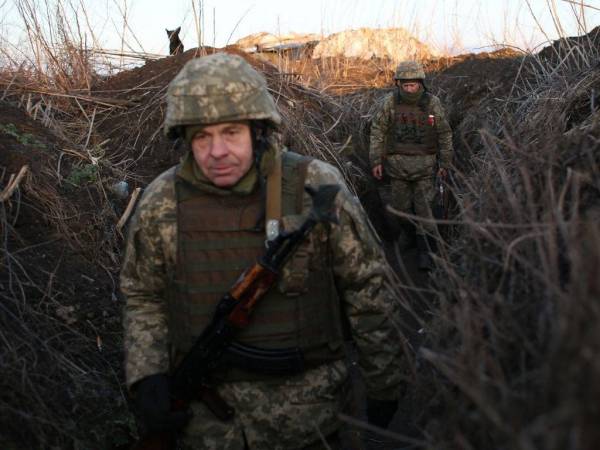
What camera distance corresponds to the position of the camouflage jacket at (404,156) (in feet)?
23.7

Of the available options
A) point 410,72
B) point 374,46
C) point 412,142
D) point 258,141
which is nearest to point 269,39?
point 374,46

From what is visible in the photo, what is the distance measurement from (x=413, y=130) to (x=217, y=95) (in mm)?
5202

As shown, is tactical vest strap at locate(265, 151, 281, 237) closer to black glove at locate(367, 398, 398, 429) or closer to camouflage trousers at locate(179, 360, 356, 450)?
camouflage trousers at locate(179, 360, 356, 450)

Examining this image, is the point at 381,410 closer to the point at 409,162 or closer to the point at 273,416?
the point at 273,416

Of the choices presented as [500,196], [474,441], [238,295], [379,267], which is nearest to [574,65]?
[500,196]

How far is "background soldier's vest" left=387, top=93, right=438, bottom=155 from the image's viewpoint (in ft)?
23.8

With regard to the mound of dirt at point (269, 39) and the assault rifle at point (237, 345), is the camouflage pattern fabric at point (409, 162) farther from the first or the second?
the assault rifle at point (237, 345)

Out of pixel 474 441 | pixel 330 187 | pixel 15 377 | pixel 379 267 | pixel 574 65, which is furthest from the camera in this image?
pixel 574 65

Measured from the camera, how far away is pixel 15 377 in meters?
2.77

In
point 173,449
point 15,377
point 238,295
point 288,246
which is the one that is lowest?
point 173,449

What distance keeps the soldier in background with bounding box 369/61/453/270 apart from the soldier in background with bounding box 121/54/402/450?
15.5ft

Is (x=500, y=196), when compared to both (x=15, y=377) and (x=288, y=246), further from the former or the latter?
(x=15, y=377)

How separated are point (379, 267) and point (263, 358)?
52 cm

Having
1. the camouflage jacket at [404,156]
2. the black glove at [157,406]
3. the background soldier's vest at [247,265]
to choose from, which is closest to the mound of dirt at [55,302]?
the black glove at [157,406]
